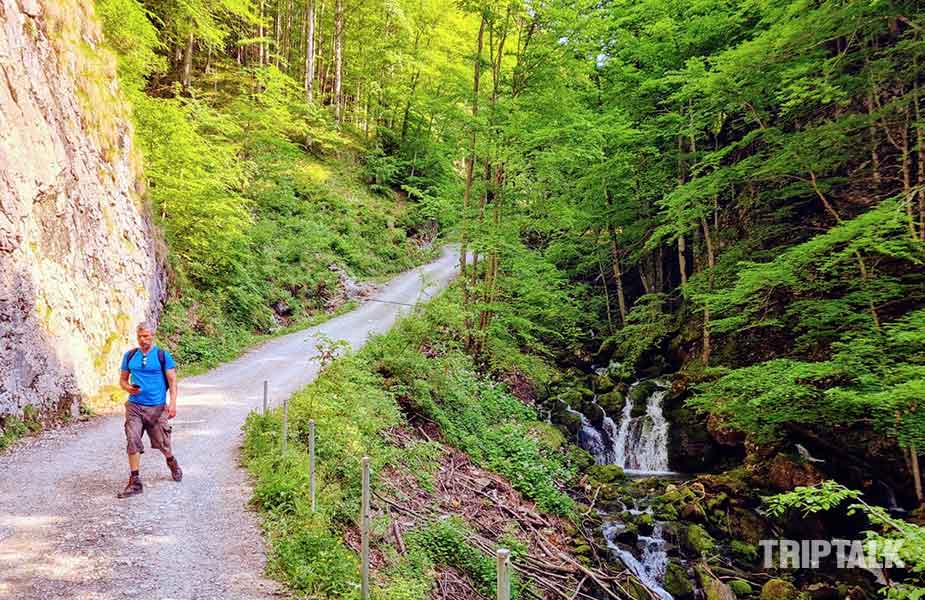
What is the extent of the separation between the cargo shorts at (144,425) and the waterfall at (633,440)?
1129 centimetres

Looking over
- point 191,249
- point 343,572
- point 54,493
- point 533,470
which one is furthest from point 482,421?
point 191,249

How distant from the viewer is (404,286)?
24.3m

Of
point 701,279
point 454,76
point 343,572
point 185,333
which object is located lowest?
point 343,572

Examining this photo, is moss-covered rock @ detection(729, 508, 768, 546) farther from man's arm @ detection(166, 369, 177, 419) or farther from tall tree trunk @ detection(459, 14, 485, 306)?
man's arm @ detection(166, 369, 177, 419)

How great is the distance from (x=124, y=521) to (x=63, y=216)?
690cm

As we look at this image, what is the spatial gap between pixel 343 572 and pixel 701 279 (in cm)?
1286

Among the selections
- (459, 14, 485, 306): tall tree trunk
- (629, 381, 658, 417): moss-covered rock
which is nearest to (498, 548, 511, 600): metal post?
(459, 14, 485, 306): tall tree trunk

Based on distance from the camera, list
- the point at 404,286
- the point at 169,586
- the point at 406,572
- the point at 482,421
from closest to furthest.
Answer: the point at 169,586 < the point at 406,572 < the point at 482,421 < the point at 404,286

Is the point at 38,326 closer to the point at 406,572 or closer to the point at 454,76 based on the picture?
the point at 406,572

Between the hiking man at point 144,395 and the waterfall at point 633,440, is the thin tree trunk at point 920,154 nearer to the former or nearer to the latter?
the waterfall at point 633,440

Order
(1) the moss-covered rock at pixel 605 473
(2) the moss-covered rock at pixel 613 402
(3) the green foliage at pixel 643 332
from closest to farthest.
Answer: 1. (1) the moss-covered rock at pixel 605 473
2. (2) the moss-covered rock at pixel 613 402
3. (3) the green foliage at pixel 643 332

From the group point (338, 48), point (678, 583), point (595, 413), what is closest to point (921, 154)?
point (678, 583)

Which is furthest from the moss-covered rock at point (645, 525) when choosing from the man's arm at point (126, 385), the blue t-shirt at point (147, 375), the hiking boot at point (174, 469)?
the man's arm at point (126, 385)

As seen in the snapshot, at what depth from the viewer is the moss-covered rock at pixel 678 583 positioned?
8898 mm
